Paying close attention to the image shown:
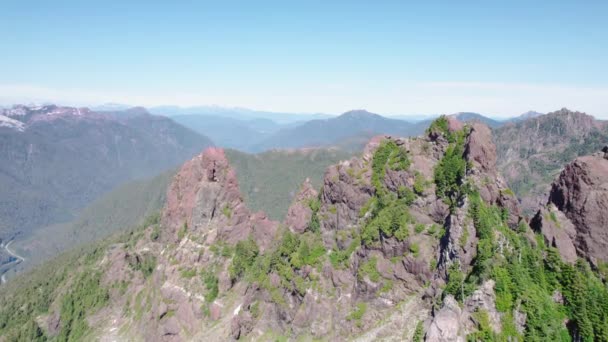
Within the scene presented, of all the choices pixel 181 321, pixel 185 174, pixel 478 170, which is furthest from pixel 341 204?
pixel 185 174

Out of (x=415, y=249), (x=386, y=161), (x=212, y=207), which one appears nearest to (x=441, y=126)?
(x=386, y=161)

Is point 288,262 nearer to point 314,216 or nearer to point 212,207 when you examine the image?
point 314,216

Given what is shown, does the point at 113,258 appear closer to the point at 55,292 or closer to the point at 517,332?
the point at 55,292

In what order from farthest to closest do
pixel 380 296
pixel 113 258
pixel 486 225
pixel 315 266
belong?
pixel 113 258 → pixel 315 266 → pixel 380 296 → pixel 486 225

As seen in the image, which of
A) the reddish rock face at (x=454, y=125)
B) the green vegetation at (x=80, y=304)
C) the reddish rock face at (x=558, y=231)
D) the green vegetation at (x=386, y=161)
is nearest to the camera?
the reddish rock face at (x=558, y=231)

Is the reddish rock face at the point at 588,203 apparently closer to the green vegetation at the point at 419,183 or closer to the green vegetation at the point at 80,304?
the green vegetation at the point at 419,183

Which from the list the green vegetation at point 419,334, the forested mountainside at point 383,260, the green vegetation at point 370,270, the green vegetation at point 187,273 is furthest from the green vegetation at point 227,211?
the green vegetation at point 419,334

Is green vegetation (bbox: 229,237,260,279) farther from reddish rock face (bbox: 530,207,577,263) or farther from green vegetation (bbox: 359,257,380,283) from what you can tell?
reddish rock face (bbox: 530,207,577,263)
